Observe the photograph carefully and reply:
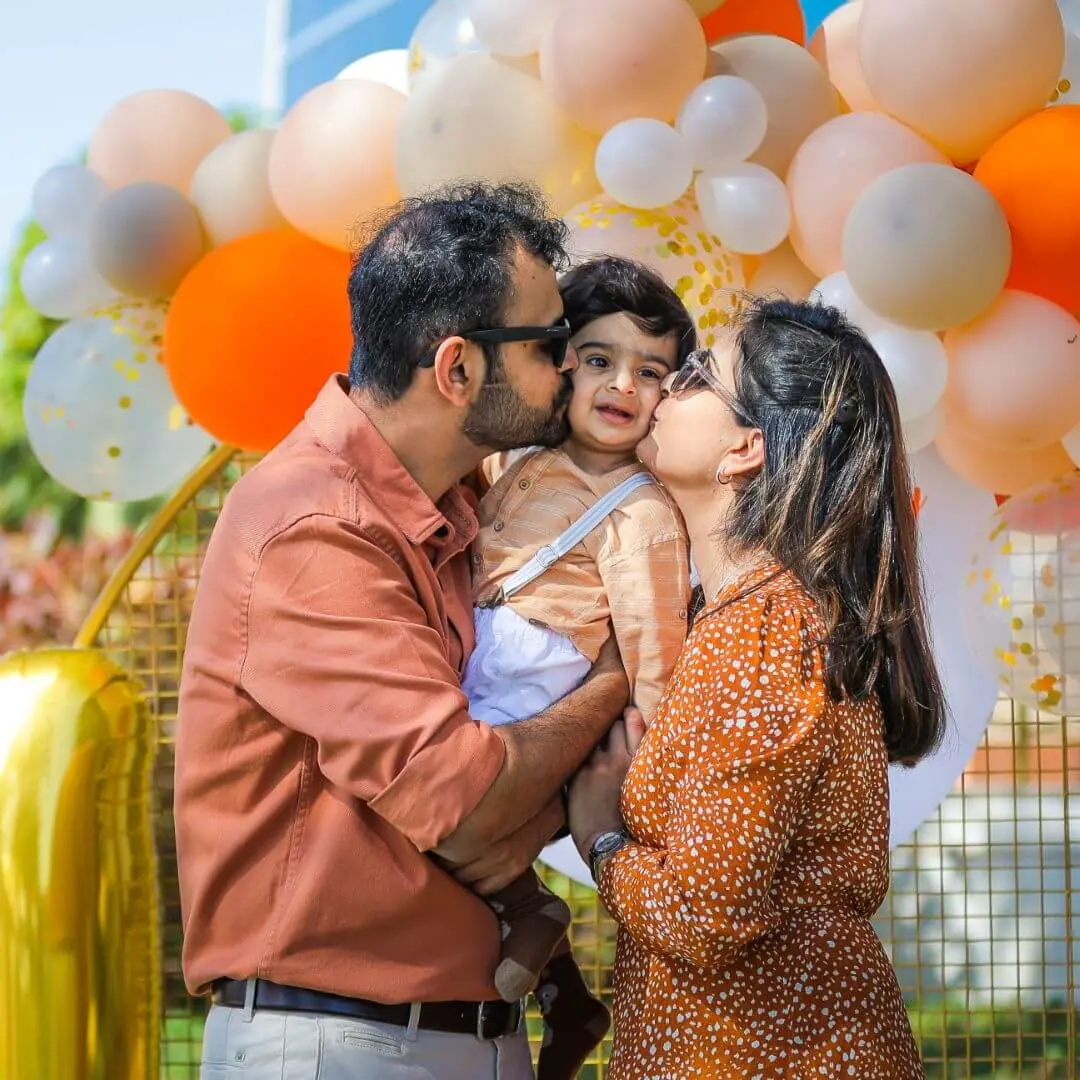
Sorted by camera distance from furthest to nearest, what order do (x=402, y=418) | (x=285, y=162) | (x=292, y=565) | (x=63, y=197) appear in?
(x=63, y=197) < (x=285, y=162) < (x=402, y=418) < (x=292, y=565)

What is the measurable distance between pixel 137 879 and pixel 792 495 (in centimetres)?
174

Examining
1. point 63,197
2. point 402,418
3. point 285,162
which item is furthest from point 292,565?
point 63,197

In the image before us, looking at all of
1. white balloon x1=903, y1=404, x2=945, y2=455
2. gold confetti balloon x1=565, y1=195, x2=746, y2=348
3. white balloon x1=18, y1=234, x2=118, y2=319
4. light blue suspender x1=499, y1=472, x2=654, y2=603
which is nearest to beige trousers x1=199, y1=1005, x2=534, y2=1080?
light blue suspender x1=499, y1=472, x2=654, y2=603

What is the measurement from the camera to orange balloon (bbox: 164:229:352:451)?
3010mm

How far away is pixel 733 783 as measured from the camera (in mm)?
1723

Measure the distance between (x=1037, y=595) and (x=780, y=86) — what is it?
3.94 feet

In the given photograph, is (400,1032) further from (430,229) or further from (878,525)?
(430,229)

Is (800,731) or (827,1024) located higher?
(800,731)

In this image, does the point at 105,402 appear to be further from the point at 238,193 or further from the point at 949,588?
the point at 949,588

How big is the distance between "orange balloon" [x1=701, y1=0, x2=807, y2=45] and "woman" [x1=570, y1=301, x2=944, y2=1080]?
4.68 ft

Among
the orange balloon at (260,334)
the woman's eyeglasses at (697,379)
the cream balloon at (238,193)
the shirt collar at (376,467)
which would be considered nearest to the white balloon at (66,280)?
the cream balloon at (238,193)

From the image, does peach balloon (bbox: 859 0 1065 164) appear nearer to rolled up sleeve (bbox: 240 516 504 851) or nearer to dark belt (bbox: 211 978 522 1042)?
rolled up sleeve (bbox: 240 516 504 851)

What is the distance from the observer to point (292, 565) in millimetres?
1852

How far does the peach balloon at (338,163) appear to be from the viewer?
3.08 metres
